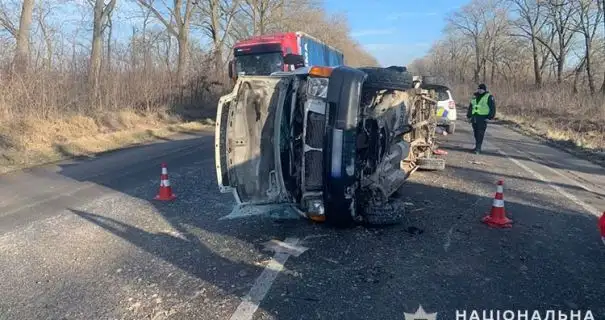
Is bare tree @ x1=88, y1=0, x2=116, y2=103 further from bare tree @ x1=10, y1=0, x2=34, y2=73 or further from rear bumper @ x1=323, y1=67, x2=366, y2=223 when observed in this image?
rear bumper @ x1=323, y1=67, x2=366, y2=223

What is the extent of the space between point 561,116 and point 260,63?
48.3 ft

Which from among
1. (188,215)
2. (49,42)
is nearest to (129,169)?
(188,215)

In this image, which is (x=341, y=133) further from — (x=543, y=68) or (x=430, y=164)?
(x=543, y=68)

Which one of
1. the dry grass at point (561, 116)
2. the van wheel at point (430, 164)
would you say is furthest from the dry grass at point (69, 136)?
the dry grass at point (561, 116)

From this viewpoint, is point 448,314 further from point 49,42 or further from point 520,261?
point 49,42

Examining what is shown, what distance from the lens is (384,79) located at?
514cm

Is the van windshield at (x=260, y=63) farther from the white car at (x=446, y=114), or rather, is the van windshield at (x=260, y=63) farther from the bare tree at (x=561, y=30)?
the bare tree at (x=561, y=30)

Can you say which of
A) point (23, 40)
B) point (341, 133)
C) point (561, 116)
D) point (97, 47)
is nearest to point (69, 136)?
point (23, 40)

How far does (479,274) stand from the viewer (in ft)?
12.5

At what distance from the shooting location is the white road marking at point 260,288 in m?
3.14

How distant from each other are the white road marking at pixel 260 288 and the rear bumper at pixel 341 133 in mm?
808

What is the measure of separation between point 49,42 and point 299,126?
14141mm

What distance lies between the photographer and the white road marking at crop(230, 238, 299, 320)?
3.14m

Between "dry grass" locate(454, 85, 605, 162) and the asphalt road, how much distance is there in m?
7.91
